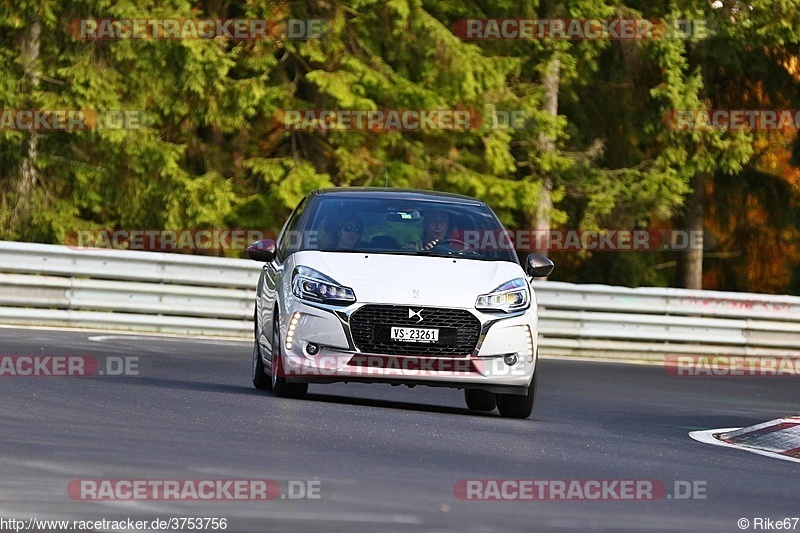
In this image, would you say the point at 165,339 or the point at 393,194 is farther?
the point at 165,339

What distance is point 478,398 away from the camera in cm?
1520

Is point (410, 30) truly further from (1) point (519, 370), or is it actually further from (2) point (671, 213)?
(1) point (519, 370)

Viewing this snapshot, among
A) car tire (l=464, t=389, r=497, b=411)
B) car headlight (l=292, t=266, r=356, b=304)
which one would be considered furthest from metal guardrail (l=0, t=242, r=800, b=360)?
car headlight (l=292, t=266, r=356, b=304)

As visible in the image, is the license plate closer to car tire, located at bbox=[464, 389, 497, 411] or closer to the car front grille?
the car front grille

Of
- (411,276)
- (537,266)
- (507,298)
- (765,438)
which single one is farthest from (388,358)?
(765,438)

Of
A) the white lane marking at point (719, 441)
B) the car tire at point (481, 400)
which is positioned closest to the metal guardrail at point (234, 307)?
the car tire at point (481, 400)

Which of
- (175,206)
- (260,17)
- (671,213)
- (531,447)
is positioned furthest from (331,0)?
(531,447)

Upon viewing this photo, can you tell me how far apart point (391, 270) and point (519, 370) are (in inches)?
45.9

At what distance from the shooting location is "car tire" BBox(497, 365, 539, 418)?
14.1 metres

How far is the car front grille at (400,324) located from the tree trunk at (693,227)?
28.1m

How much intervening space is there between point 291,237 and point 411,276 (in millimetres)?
1556

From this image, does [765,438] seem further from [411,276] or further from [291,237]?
[291,237]

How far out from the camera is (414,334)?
13531mm

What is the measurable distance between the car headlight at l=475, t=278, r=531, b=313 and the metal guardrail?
31.7ft
